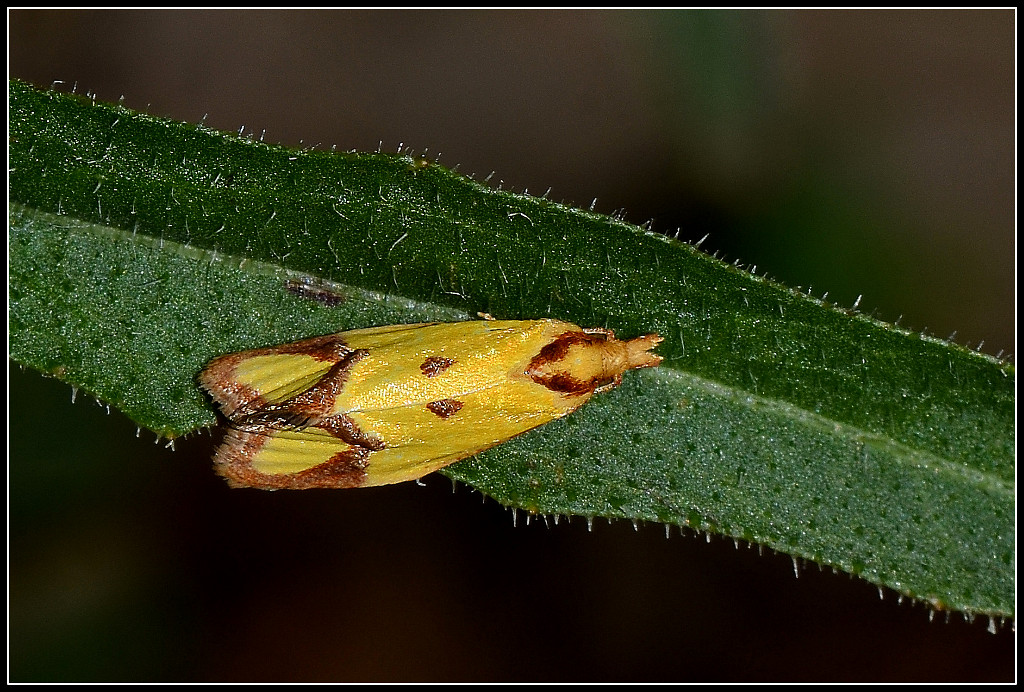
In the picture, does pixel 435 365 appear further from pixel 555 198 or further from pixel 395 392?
Answer: pixel 555 198

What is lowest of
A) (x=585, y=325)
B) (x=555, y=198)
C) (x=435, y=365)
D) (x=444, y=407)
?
(x=444, y=407)

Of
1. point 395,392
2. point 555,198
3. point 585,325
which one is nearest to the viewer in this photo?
point 395,392

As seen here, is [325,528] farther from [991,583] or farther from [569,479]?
[991,583]

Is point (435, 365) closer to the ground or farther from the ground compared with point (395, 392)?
farther from the ground

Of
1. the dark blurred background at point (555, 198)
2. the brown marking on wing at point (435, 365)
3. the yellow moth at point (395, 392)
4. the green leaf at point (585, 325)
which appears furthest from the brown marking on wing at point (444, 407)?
the dark blurred background at point (555, 198)

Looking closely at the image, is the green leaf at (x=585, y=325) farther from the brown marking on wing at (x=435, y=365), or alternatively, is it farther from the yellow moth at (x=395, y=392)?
the brown marking on wing at (x=435, y=365)

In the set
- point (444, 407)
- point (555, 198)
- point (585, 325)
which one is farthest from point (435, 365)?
point (555, 198)
